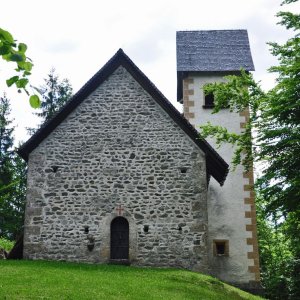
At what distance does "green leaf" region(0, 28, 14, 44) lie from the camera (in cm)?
278

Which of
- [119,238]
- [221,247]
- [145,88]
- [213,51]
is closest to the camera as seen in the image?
[119,238]

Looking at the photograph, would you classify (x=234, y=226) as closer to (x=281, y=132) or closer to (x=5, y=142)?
(x=281, y=132)

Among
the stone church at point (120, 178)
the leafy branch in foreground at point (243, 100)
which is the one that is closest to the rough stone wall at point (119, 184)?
the stone church at point (120, 178)

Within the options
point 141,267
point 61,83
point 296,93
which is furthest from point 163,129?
point 61,83

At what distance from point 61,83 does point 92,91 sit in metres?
21.3

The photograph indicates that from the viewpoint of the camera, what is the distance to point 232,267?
17.6m

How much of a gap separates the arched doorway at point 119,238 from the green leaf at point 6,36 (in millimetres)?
12085

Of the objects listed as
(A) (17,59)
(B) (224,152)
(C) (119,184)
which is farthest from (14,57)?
(B) (224,152)

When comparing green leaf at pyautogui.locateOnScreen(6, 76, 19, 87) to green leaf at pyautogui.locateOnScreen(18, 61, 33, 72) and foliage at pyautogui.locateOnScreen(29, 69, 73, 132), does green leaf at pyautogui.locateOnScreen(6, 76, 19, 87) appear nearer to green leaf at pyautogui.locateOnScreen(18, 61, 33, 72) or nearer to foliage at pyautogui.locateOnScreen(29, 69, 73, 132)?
green leaf at pyautogui.locateOnScreen(18, 61, 33, 72)

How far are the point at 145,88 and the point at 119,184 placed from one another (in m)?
3.36

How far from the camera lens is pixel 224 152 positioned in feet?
63.2

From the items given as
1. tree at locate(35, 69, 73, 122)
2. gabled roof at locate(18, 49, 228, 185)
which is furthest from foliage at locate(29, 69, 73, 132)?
gabled roof at locate(18, 49, 228, 185)

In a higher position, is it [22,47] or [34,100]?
[22,47]

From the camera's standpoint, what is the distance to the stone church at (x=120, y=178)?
1420 cm
